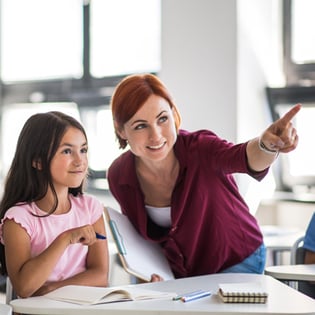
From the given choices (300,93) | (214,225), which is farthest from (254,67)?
(214,225)

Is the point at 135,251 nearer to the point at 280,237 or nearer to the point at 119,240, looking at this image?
the point at 119,240

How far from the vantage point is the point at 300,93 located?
4.34 m

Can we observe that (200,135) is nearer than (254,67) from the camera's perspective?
Yes

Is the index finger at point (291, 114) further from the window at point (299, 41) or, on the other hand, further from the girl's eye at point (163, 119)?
the window at point (299, 41)

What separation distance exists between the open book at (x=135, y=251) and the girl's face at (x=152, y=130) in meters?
0.28

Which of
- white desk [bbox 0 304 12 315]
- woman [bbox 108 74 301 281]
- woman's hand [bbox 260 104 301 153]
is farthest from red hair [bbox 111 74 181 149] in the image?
white desk [bbox 0 304 12 315]

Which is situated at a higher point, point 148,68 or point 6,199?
point 148,68

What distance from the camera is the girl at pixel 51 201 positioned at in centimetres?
232

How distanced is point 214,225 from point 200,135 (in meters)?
0.33

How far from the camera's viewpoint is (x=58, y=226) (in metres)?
2.39

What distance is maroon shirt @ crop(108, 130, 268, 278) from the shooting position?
2.54 metres

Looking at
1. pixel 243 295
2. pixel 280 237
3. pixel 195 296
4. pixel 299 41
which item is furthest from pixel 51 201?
pixel 299 41

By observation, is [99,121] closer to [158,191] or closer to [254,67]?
[254,67]

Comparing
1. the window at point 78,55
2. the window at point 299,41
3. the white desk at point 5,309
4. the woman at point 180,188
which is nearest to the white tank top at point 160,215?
the woman at point 180,188
